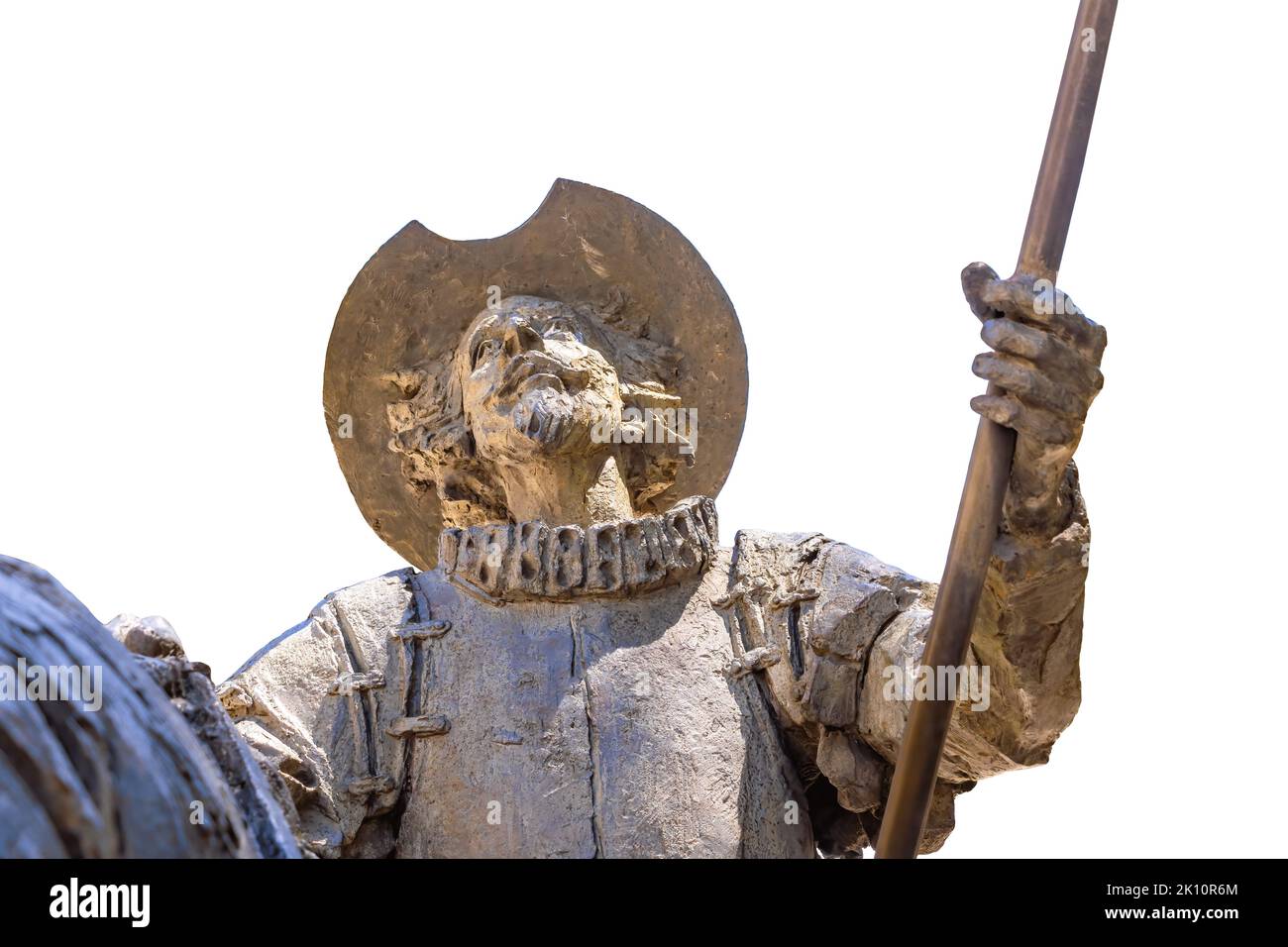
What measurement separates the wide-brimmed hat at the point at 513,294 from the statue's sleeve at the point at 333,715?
2.37 ft

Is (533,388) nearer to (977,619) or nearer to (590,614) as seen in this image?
(590,614)

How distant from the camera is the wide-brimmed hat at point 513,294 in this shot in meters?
8.01

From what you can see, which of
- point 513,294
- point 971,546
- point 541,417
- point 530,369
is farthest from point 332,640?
point 971,546

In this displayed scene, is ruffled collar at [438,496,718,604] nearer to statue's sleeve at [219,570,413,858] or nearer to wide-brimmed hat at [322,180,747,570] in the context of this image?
statue's sleeve at [219,570,413,858]

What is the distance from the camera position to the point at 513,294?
8055 mm

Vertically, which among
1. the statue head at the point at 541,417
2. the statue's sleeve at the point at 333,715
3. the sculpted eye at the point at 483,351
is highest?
the sculpted eye at the point at 483,351

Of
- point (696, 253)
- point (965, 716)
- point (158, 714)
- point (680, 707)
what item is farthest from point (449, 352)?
point (158, 714)

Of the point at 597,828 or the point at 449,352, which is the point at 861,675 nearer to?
the point at 597,828

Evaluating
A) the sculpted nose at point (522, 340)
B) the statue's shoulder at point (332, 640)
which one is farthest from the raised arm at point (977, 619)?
the statue's shoulder at point (332, 640)

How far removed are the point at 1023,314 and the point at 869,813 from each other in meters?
2.02

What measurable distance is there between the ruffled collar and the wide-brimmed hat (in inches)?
26.7

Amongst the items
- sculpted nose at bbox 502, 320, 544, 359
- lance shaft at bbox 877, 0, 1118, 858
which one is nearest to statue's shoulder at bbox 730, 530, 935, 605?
sculpted nose at bbox 502, 320, 544, 359

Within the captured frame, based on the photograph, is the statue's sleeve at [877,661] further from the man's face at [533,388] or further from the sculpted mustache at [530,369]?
the sculpted mustache at [530,369]
